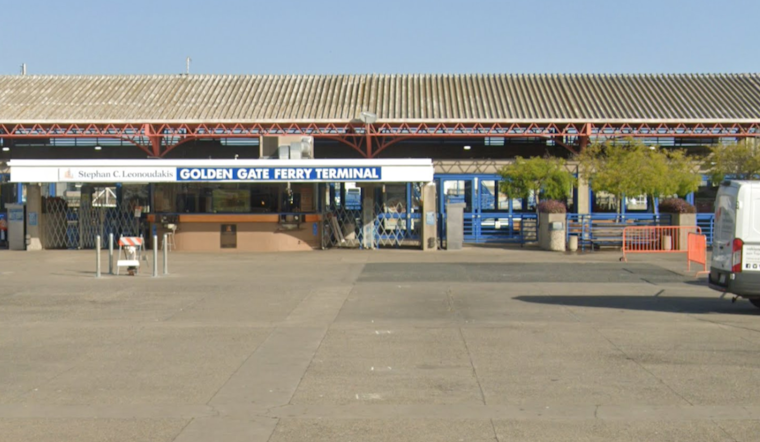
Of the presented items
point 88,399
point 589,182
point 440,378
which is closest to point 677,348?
point 440,378

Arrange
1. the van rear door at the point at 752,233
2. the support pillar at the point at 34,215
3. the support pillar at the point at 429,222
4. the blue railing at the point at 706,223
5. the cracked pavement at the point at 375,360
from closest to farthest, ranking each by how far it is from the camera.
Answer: the cracked pavement at the point at 375,360
the van rear door at the point at 752,233
the support pillar at the point at 429,222
the support pillar at the point at 34,215
the blue railing at the point at 706,223

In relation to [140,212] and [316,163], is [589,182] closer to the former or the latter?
[316,163]

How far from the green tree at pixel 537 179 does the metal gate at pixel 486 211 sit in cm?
124

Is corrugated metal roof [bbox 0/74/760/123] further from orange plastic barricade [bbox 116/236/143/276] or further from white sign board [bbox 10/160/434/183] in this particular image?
orange plastic barricade [bbox 116/236/143/276]

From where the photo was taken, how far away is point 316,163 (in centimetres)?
2931

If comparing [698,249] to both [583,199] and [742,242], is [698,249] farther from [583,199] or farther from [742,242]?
[583,199]

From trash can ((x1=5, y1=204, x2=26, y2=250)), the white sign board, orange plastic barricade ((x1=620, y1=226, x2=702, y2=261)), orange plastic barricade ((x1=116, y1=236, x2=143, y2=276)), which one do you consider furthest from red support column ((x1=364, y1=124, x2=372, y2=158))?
orange plastic barricade ((x1=116, y1=236, x2=143, y2=276))

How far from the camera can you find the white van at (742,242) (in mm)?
14273

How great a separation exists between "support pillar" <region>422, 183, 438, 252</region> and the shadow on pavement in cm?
1275

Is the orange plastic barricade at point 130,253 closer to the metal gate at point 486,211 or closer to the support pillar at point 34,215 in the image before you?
the support pillar at point 34,215

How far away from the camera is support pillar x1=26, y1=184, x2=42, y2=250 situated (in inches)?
1220

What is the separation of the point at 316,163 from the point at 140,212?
6508 mm

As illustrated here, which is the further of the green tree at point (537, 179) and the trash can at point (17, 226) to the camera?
the green tree at point (537, 179)

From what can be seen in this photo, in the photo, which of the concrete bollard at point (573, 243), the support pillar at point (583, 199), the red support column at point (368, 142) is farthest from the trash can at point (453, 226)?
the support pillar at point (583, 199)
